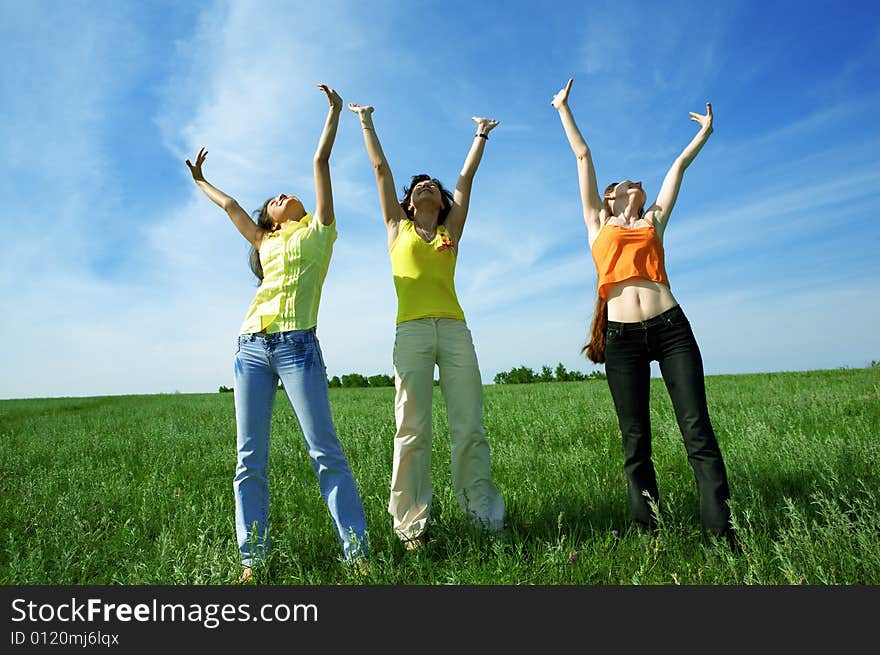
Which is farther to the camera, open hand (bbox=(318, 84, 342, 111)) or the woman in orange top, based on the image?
open hand (bbox=(318, 84, 342, 111))

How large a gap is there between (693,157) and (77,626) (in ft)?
17.5

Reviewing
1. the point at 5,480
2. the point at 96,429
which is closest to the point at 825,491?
the point at 5,480

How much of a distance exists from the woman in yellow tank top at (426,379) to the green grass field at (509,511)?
10.6 inches

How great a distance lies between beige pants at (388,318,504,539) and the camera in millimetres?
4516

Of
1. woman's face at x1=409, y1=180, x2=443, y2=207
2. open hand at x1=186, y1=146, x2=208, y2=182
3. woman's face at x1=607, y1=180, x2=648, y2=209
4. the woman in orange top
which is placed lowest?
the woman in orange top

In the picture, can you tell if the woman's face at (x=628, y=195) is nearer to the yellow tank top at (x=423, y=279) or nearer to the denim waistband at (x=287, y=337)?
the yellow tank top at (x=423, y=279)

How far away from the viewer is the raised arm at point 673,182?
4.68 metres

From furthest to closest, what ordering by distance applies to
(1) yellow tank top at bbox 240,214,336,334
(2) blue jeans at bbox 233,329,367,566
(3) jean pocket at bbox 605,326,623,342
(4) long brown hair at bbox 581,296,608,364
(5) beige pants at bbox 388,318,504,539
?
1. (4) long brown hair at bbox 581,296,608,364
2. (5) beige pants at bbox 388,318,504,539
3. (3) jean pocket at bbox 605,326,623,342
4. (1) yellow tank top at bbox 240,214,336,334
5. (2) blue jeans at bbox 233,329,367,566

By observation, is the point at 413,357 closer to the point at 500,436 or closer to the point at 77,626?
the point at 77,626

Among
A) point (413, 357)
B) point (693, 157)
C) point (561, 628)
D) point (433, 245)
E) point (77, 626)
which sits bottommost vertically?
point (561, 628)

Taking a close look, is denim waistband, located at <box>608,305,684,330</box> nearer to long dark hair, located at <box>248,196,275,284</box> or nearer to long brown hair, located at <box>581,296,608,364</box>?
long brown hair, located at <box>581,296,608,364</box>

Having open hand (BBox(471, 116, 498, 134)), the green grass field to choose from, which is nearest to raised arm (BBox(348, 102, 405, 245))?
open hand (BBox(471, 116, 498, 134))

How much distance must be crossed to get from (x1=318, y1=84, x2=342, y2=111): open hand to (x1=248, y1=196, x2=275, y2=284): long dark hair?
93cm

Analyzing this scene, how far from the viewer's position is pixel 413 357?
450 cm
